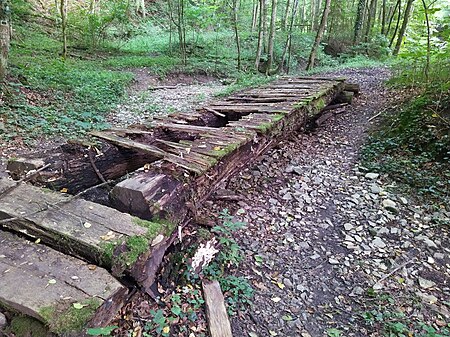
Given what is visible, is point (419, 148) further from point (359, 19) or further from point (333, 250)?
point (359, 19)

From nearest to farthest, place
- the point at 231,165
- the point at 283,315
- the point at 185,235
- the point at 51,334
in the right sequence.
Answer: the point at 51,334 → the point at 283,315 → the point at 185,235 → the point at 231,165

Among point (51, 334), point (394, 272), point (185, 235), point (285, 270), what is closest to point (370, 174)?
point (394, 272)

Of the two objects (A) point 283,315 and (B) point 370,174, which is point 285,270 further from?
(B) point 370,174

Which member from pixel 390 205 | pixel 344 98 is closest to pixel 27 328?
pixel 390 205

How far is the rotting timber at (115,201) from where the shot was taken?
6.07ft

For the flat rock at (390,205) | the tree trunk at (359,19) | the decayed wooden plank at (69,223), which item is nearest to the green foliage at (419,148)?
the flat rock at (390,205)

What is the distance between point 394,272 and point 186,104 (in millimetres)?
7144

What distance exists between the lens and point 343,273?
321cm

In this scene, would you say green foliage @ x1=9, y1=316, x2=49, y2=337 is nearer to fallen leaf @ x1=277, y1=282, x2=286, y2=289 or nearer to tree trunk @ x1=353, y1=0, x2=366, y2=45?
fallen leaf @ x1=277, y1=282, x2=286, y2=289

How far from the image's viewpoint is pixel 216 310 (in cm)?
252

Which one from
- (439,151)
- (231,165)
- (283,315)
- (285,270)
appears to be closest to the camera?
(283,315)

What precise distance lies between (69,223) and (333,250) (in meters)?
2.66

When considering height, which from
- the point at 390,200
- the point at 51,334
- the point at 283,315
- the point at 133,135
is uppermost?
the point at 133,135

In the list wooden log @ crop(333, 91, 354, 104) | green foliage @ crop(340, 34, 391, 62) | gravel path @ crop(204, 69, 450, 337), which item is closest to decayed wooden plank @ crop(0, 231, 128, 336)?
gravel path @ crop(204, 69, 450, 337)
